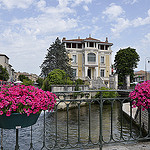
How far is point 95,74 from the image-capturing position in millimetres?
37938

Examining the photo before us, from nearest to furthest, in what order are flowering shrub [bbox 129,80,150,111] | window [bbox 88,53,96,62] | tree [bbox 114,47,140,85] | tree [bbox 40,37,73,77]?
flowering shrub [bbox 129,80,150,111] < tree [bbox 40,37,73,77] < window [bbox 88,53,96,62] < tree [bbox 114,47,140,85]

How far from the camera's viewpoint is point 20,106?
251 centimetres

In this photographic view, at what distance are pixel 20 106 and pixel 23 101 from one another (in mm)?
94

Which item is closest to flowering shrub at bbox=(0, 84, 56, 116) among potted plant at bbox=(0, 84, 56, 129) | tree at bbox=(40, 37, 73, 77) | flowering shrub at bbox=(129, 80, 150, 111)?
potted plant at bbox=(0, 84, 56, 129)

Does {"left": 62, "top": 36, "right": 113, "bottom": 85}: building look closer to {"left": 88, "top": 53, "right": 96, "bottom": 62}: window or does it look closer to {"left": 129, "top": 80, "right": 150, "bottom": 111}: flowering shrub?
{"left": 88, "top": 53, "right": 96, "bottom": 62}: window

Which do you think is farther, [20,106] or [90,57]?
[90,57]

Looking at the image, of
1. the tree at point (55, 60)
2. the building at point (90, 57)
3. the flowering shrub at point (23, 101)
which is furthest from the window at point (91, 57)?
the flowering shrub at point (23, 101)

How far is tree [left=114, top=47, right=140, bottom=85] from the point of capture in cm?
3931

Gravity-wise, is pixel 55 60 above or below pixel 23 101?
above

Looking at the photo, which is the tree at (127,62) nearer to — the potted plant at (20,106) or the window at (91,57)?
the window at (91,57)

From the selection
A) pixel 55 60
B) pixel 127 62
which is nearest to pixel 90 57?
pixel 127 62

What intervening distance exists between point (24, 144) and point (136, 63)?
3799 centimetres

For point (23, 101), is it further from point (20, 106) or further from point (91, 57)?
point (91, 57)

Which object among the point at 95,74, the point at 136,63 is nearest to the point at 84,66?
the point at 95,74
